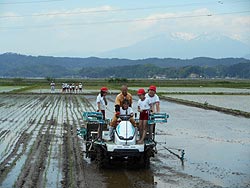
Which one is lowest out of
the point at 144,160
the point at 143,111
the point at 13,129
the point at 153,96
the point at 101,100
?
the point at 13,129

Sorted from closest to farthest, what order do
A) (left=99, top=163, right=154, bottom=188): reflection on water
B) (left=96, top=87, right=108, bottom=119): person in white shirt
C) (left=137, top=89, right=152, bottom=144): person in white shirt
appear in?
(left=99, top=163, right=154, bottom=188): reflection on water < (left=137, top=89, right=152, bottom=144): person in white shirt < (left=96, top=87, right=108, bottom=119): person in white shirt

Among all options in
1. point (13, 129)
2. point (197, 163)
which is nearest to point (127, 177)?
point (197, 163)

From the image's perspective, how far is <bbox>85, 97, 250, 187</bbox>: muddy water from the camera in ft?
26.6

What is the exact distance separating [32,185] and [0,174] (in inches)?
46.8

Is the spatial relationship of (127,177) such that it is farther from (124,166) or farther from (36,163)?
(36,163)

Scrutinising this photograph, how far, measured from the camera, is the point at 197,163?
984cm

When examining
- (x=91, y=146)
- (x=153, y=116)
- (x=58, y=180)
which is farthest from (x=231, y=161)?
(x=58, y=180)

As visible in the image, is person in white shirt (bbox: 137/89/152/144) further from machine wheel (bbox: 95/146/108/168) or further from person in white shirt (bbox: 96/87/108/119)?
person in white shirt (bbox: 96/87/108/119)

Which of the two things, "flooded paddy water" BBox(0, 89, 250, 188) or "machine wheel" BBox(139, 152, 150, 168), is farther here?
"machine wheel" BBox(139, 152, 150, 168)

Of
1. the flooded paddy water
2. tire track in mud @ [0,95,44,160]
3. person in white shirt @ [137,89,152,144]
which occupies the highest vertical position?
person in white shirt @ [137,89,152,144]

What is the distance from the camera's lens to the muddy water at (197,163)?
810 centimetres

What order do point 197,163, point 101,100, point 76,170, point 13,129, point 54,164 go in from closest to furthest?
point 76,170 < point 54,164 < point 197,163 < point 101,100 < point 13,129

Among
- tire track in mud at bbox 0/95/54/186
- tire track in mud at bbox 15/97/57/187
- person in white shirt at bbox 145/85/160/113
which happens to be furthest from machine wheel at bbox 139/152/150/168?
tire track in mud at bbox 0/95/54/186

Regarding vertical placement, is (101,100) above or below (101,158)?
above
